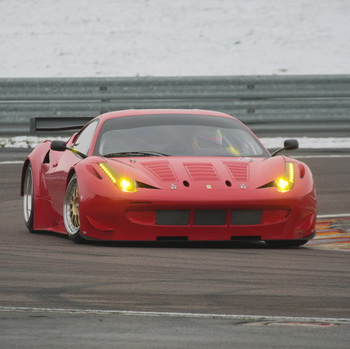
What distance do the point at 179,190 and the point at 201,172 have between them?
31 cm

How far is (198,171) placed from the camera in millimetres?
9492

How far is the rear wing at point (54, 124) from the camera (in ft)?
38.7

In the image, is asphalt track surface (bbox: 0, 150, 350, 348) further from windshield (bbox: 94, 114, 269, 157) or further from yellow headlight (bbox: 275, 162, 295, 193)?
windshield (bbox: 94, 114, 269, 157)

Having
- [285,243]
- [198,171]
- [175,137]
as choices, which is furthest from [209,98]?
[198,171]

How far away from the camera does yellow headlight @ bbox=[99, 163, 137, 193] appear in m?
9.30

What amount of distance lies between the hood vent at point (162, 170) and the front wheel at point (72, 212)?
2.07 feet

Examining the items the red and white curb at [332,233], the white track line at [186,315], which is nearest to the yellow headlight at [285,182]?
the red and white curb at [332,233]

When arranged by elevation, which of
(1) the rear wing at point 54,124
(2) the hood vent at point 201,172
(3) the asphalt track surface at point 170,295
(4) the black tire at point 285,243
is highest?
Result: (1) the rear wing at point 54,124

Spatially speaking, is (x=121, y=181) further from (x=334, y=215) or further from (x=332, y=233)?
(x=334, y=215)

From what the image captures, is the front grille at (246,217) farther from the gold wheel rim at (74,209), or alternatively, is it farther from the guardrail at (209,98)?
the guardrail at (209,98)

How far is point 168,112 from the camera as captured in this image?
10.7 metres

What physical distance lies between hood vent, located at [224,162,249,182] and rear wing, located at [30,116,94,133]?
8.23 feet

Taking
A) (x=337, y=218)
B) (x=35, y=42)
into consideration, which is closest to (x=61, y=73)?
(x=35, y=42)

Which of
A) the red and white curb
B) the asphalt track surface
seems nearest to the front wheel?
the asphalt track surface
